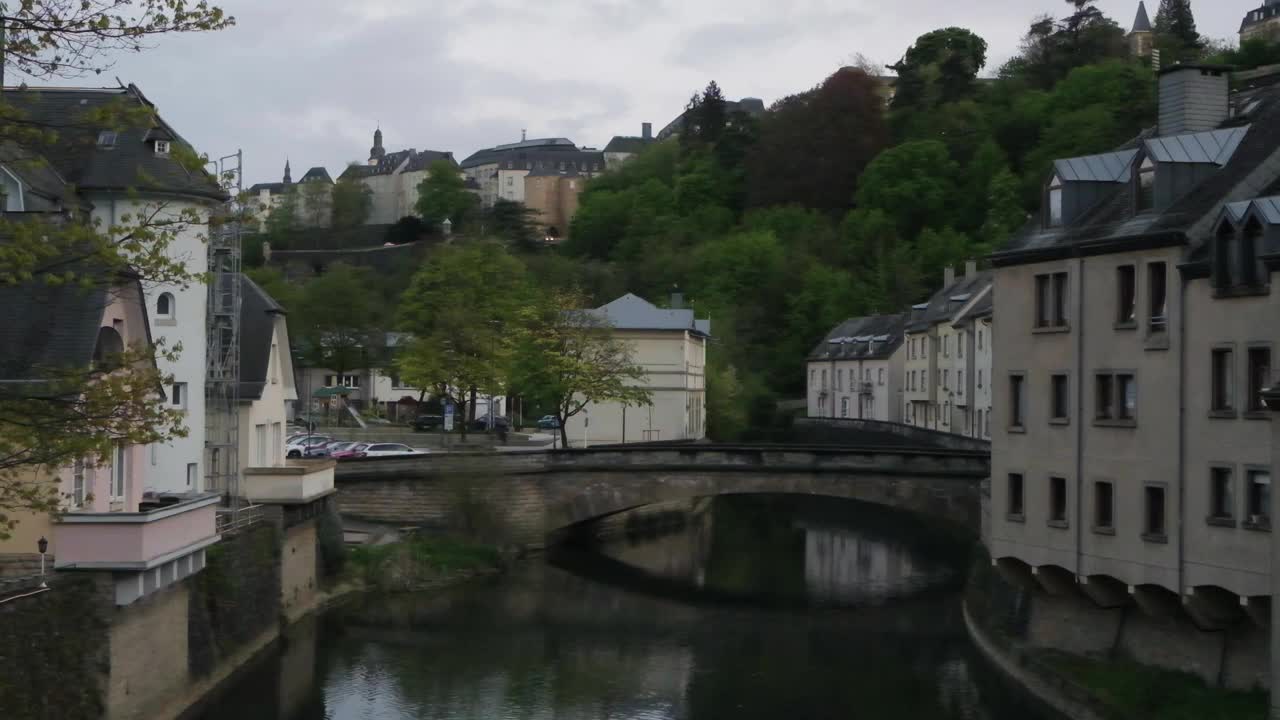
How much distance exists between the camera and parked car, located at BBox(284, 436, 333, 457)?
5531 centimetres

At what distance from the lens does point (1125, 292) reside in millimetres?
26703

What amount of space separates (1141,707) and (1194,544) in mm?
2797

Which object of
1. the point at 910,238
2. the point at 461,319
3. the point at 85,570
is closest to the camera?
the point at 85,570

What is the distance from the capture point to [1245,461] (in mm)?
22922

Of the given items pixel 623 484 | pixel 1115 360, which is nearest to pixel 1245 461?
pixel 1115 360

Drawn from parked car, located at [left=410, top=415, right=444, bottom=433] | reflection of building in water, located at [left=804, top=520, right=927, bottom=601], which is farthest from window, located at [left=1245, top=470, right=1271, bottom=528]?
A: parked car, located at [left=410, top=415, right=444, bottom=433]

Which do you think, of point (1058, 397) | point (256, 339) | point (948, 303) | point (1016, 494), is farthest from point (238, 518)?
point (948, 303)

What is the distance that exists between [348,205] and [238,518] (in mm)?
130764

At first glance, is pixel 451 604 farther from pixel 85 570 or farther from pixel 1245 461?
pixel 1245 461

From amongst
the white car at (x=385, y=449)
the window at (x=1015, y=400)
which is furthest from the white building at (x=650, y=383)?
the window at (x=1015, y=400)

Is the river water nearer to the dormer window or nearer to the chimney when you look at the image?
the dormer window

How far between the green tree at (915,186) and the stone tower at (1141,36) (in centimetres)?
1961

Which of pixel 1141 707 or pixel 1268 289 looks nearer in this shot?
pixel 1268 289

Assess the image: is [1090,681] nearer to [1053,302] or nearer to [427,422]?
[1053,302]
